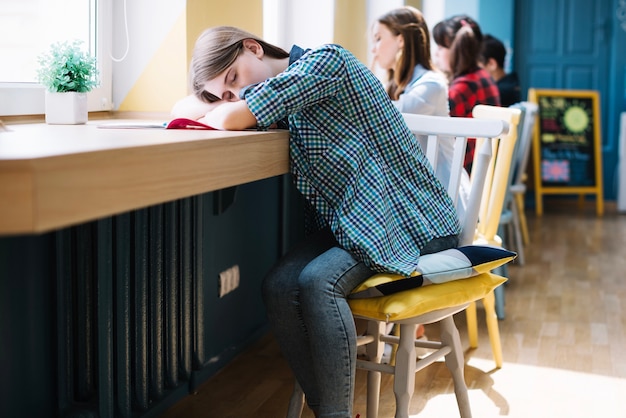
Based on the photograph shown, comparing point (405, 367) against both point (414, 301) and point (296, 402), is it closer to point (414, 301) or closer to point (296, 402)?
point (414, 301)

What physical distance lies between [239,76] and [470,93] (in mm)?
1838

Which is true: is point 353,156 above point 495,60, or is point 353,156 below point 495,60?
below

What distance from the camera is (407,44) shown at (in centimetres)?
301

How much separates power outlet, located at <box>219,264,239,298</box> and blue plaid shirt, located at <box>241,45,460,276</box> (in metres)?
0.90

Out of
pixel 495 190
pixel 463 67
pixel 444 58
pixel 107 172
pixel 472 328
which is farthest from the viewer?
pixel 444 58

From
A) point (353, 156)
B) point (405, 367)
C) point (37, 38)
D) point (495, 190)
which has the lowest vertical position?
point (405, 367)

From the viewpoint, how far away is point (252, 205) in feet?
9.61

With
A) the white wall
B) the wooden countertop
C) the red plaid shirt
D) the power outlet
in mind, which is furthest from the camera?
the red plaid shirt

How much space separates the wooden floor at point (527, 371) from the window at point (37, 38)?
0.92m

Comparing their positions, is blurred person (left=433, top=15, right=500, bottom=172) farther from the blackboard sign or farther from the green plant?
the blackboard sign

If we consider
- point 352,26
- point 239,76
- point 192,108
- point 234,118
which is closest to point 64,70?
point 192,108

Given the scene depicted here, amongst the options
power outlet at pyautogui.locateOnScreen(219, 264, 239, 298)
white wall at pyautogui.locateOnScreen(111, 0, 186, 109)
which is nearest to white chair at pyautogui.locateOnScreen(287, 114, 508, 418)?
power outlet at pyautogui.locateOnScreen(219, 264, 239, 298)

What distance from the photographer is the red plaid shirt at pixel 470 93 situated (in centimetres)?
350

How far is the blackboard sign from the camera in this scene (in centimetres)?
662
